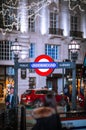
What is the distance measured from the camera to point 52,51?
137 feet

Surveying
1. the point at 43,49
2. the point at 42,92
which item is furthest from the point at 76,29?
the point at 42,92

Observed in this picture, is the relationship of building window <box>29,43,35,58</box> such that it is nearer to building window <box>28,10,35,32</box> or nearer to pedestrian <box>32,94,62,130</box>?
building window <box>28,10,35,32</box>

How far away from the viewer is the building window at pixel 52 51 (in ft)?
137

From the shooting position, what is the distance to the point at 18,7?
39.9 metres

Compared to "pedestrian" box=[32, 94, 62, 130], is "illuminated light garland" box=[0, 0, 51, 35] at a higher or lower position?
higher

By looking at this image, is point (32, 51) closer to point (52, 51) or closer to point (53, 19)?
point (52, 51)

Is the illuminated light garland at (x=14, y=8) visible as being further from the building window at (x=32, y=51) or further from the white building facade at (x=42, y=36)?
the building window at (x=32, y=51)

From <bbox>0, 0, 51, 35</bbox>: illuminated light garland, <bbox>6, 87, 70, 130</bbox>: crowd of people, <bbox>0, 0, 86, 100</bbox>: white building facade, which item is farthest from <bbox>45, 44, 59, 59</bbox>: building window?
<bbox>6, 87, 70, 130</bbox>: crowd of people

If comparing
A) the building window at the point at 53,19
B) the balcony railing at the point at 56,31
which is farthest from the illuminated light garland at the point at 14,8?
the balcony railing at the point at 56,31

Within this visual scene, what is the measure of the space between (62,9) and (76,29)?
2.51m

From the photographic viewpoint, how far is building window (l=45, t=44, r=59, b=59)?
1639 inches

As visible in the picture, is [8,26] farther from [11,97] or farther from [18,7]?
[11,97]

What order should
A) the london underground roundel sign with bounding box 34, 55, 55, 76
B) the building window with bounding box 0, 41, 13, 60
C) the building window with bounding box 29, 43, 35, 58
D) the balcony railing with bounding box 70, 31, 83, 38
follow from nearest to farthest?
the london underground roundel sign with bounding box 34, 55, 55, 76, the building window with bounding box 0, 41, 13, 60, the building window with bounding box 29, 43, 35, 58, the balcony railing with bounding box 70, 31, 83, 38

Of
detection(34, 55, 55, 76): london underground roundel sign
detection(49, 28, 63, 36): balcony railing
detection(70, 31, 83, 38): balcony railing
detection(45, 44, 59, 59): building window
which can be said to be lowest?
detection(45, 44, 59, 59): building window
